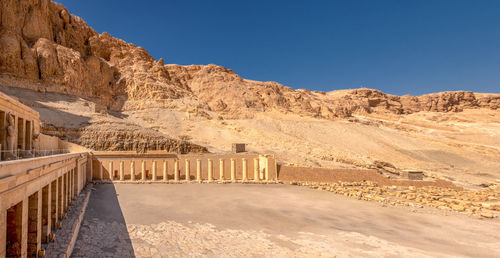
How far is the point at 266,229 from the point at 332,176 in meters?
17.8

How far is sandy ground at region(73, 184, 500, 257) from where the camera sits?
1172 centimetres

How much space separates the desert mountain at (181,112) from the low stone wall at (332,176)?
6.78 metres

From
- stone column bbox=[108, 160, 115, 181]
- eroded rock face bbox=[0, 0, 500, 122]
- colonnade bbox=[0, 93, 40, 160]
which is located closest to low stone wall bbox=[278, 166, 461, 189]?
stone column bbox=[108, 160, 115, 181]

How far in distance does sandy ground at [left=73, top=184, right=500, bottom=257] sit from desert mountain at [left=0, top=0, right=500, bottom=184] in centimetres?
1738

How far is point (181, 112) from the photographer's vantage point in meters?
62.1

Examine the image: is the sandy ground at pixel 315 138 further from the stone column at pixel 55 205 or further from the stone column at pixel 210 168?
the stone column at pixel 55 205

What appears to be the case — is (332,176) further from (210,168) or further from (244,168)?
(210,168)

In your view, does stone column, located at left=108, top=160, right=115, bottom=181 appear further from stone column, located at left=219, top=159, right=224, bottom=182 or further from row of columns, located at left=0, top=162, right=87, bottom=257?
row of columns, located at left=0, top=162, right=87, bottom=257

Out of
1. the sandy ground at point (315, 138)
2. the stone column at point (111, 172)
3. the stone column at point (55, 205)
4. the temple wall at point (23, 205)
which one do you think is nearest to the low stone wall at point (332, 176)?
the sandy ground at point (315, 138)

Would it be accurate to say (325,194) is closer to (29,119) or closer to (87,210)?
(87,210)

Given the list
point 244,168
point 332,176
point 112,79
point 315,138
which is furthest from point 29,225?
point 112,79

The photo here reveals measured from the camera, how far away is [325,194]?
2450 centimetres

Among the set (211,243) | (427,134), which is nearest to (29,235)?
(211,243)

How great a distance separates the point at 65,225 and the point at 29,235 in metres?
3.98
